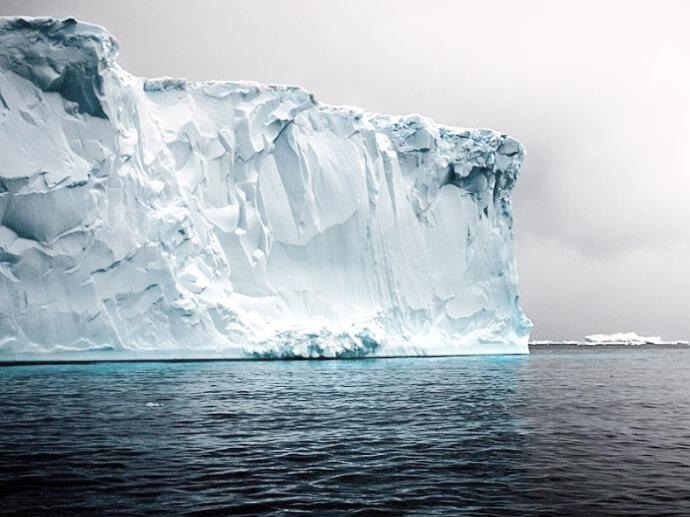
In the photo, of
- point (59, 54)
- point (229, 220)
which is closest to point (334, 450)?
point (59, 54)

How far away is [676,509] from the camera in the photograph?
575 cm

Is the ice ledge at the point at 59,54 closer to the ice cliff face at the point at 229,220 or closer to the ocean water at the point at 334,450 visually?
the ice cliff face at the point at 229,220

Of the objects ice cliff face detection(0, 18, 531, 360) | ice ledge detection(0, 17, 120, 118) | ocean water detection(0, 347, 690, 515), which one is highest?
ice ledge detection(0, 17, 120, 118)

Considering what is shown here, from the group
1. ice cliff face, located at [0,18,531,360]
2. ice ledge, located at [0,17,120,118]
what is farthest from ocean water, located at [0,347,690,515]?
ice ledge, located at [0,17,120,118]

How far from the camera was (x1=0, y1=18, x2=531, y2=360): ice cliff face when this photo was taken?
2264 cm

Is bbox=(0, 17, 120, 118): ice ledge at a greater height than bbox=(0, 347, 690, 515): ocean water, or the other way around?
bbox=(0, 17, 120, 118): ice ledge

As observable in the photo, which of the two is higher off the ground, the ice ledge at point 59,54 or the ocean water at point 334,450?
the ice ledge at point 59,54

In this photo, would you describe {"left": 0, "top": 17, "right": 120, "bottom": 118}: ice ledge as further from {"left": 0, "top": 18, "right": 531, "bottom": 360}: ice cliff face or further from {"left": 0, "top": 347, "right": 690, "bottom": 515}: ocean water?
{"left": 0, "top": 347, "right": 690, "bottom": 515}: ocean water

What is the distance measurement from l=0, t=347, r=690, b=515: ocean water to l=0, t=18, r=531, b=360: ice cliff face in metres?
7.65

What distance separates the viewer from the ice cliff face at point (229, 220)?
22.6 meters

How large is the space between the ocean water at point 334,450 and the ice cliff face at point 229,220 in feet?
25.1

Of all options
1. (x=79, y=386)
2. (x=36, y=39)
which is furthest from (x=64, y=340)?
(x=36, y=39)

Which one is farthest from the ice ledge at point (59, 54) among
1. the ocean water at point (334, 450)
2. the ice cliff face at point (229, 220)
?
the ocean water at point (334, 450)

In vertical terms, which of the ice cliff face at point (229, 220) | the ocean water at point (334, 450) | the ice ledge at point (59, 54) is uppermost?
the ice ledge at point (59, 54)
